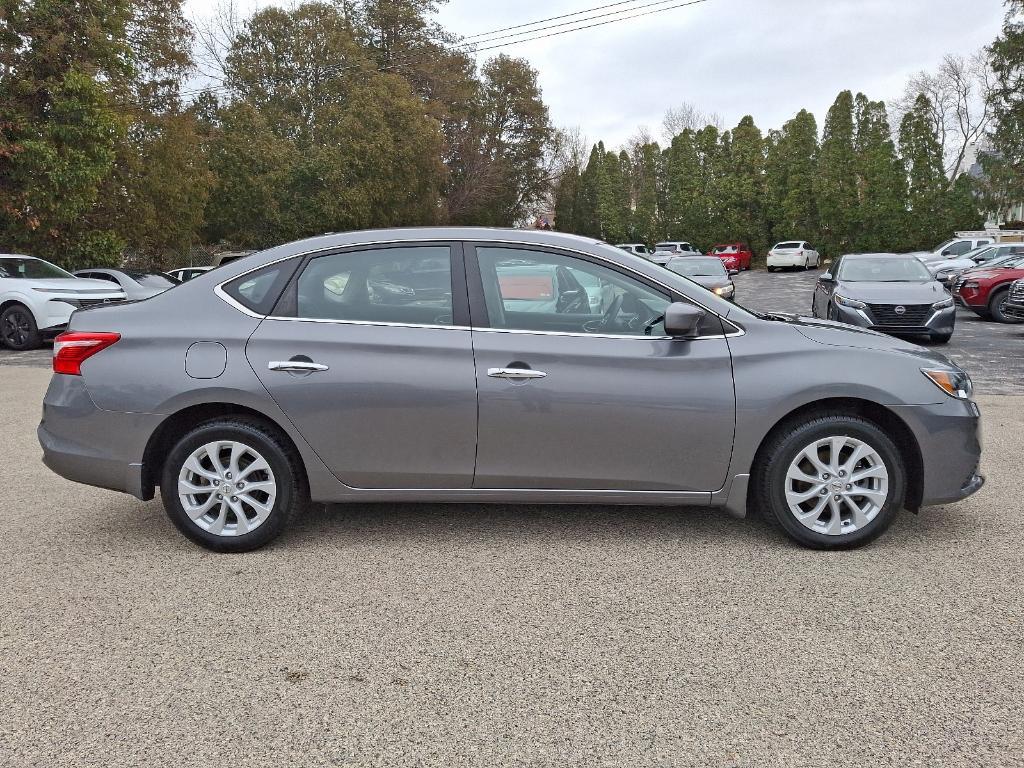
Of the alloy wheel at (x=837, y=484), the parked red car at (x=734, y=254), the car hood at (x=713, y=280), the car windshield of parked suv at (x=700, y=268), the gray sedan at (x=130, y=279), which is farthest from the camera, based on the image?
the parked red car at (x=734, y=254)

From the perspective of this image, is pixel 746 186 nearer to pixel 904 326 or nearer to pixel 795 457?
pixel 904 326

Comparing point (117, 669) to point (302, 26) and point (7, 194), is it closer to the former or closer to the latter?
point (7, 194)

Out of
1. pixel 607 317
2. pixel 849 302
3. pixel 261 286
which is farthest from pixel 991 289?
pixel 261 286

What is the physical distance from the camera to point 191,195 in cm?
2623

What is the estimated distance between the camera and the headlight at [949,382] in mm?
4484

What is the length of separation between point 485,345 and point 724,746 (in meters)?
2.25

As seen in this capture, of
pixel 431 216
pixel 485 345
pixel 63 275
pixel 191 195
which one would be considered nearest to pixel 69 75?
pixel 63 275

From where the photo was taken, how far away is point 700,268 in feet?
73.3

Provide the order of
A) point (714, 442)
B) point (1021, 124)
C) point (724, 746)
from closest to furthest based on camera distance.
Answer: point (724, 746) < point (714, 442) < point (1021, 124)

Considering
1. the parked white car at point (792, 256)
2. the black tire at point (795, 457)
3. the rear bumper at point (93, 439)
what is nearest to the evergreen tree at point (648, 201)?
the parked white car at point (792, 256)

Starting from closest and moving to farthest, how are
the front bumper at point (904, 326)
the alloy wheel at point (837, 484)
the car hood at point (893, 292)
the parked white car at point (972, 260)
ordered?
the alloy wheel at point (837, 484)
the front bumper at point (904, 326)
the car hood at point (893, 292)
the parked white car at point (972, 260)

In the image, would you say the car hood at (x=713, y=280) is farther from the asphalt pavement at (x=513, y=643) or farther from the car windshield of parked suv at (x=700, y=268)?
the asphalt pavement at (x=513, y=643)

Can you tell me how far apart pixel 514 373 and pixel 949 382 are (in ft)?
7.18

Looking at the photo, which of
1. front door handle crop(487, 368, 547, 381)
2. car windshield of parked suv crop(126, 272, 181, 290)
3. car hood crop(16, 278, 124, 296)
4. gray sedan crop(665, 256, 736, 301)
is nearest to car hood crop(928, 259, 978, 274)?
gray sedan crop(665, 256, 736, 301)
